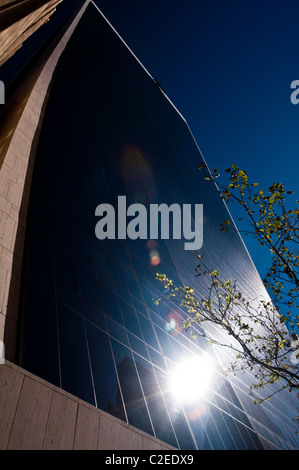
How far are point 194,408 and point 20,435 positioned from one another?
9.03 m

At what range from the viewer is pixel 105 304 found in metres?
9.80

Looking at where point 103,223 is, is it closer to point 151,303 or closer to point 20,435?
point 151,303

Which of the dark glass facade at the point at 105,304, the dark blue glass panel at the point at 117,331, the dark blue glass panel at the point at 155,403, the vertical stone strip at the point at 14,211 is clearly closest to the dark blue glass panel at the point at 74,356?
the dark glass facade at the point at 105,304

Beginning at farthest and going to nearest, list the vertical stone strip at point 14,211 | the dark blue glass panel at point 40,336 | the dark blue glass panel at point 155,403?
1. the dark blue glass panel at point 155,403
2. the vertical stone strip at point 14,211
3. the dark blue glass panel at point 40,336

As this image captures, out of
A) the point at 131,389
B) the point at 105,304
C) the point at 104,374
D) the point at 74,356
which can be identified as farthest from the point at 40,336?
the point at 105,304

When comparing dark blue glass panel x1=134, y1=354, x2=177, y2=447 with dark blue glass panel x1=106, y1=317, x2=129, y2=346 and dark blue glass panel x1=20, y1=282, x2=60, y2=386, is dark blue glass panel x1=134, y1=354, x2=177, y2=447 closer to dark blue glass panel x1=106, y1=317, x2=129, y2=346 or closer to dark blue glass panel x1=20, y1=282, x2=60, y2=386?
dark blue glass panel x1=106, y1=317, x2=129, y2=346

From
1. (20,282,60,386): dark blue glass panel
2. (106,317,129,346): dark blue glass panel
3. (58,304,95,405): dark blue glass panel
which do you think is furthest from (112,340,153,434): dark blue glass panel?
A: (20,282,60,386): dark blue glass panel

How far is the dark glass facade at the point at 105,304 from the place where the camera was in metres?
6.82

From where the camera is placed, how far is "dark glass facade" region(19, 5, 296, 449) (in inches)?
268

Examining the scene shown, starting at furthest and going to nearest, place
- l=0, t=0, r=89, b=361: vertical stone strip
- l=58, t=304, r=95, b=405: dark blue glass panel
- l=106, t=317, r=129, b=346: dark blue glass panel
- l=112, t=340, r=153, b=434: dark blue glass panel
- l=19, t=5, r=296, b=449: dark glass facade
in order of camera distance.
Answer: l=106, t=317, r=129, b=346: dark blue glass panel < l=112, t=340, r=153, b=434: dark blue glass panel < l=19, t=5, r=296, b=449: dark glass facade < l=58, t=304, r=95, b=405: dark blue glass panel < l=0, t=0, r=89, b=361: vertical stone strip

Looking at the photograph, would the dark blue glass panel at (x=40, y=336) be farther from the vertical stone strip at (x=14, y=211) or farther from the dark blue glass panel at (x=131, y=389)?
the dark blue glass panel at (x=131, y=389)

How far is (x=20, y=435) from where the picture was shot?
4.03 m

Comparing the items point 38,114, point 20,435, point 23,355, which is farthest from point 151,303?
point 38,114

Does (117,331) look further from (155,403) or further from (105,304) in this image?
(155,403)
